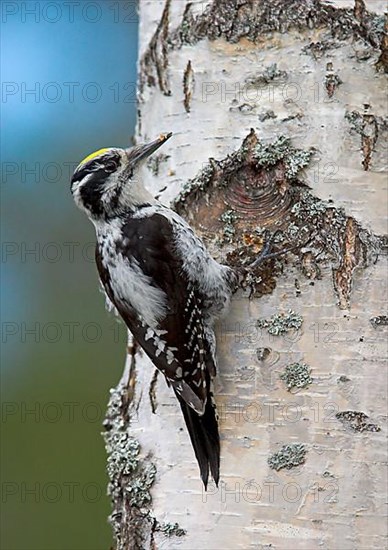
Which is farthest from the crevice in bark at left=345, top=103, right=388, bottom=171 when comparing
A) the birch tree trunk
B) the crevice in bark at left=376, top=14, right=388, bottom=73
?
the crevice in bark at left=376, top=14, right=388, bottom=73

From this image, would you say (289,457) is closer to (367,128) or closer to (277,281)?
(277,281)

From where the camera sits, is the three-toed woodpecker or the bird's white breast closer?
the three-toed woodpecker

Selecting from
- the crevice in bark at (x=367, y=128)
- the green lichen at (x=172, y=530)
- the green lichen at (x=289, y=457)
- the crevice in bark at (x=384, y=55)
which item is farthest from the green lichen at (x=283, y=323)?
the crevice in bark at (x=384, y=55)

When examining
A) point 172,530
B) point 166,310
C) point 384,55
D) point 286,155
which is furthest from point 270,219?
point 172,530

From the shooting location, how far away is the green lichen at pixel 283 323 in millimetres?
2088

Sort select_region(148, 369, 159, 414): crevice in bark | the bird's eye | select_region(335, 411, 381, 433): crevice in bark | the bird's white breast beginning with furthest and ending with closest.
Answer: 1. the bird's eye
2. the bird's white breast
3. select_region(148, 369, 159, 414): crevice in bark
4. select_region(335, 411, 381, 433): crevice in bark

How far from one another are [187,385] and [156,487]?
0.27m

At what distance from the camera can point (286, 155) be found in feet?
7.14

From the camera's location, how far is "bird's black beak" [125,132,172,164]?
2.31 m

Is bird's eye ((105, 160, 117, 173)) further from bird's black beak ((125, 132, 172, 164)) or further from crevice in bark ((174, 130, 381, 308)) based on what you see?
crevice in bark ((174, 130, 381, 308))

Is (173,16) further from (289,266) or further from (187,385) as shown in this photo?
(187,385)

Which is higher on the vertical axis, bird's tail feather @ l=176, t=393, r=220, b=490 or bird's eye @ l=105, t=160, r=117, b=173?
bird's eye @ l=105, t=160, r=117, b=173

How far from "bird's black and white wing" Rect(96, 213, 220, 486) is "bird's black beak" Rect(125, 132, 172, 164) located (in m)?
0.17

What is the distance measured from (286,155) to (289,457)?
2.43 feet
